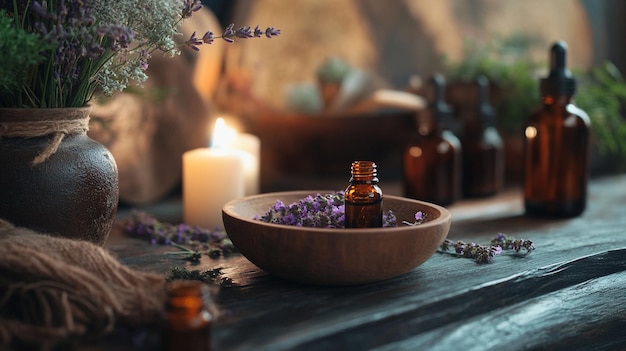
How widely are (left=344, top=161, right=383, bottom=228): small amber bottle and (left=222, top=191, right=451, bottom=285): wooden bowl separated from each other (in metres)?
0.07

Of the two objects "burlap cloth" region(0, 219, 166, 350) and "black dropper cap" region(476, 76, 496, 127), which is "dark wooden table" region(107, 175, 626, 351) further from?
"black dropper cap" region(476, 76, 496, 127)

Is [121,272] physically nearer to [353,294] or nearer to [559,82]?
[353,294]

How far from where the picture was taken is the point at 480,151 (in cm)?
144

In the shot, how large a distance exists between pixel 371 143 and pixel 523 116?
0.36 metres

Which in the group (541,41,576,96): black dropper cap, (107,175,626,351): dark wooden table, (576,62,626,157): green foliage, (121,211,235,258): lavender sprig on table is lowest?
(107,175,626,351): dark wooden table

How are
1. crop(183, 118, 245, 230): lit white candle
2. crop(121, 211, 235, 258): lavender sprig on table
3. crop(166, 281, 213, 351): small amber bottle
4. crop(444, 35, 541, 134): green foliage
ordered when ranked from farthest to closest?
1. crop(444, 35, 541, 134): green foliage
2. crop(183, 118, 245, 230): lit white candle
3. crop(121, 211, 235, 258): lavender sprig on table
4. crop(166, 281, 213, 351): small amber bottle

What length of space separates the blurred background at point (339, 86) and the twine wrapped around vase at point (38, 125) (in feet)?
1.52

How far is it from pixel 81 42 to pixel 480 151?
902mm

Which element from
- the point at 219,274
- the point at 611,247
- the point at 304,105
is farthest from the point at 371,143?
the point at 219,274

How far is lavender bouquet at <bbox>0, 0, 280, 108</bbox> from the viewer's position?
736 mm

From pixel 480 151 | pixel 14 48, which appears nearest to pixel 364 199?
pixel 14 48

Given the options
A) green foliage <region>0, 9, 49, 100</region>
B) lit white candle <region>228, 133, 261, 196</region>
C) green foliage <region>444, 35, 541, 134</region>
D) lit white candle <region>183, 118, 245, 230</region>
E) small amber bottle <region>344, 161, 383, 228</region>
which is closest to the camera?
green foliage <region>0, 9, 49, 100</region>

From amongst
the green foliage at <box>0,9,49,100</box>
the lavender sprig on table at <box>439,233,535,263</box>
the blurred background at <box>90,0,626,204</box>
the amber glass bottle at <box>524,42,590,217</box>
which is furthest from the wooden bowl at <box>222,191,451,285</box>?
the blurred background at <box>90,0,626,204</box>

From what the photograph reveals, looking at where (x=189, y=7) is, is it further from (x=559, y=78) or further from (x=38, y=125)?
(x=559, y=78)
